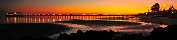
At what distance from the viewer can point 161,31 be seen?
938cm

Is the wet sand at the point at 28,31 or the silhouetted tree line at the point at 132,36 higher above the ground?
the silhouetted tree line at the point at 132,36

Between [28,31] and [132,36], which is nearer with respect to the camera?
[132,36]

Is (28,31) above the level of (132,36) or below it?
below

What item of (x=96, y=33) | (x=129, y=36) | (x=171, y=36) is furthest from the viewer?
(x=96, y=33)

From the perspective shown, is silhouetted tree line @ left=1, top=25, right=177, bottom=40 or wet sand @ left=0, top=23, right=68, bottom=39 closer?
silhouetted tree line @ left=1, top=25, right=177, bottom=40

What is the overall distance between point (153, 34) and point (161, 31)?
0.28 m

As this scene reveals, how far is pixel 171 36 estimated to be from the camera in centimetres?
897

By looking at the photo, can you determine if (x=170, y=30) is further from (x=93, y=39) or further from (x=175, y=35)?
(x=93, y=39)

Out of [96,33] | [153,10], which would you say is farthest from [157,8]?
[96,33]

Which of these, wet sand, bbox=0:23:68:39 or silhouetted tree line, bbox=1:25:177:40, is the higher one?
silhouetted tree line, bbox=1:25:177:40

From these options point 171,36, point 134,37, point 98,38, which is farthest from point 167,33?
point 98,38

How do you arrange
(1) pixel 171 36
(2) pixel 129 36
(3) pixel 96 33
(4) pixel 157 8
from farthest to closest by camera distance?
1. (4) pixel 157 8
2. (3) pixel 96 33
3. (2) pixel 129 36
4. (1) pixel 171 36

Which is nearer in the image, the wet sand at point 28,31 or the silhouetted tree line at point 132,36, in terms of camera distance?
the silhouetted tree line at point 132,36

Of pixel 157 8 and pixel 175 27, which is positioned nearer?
pixel 175 27
